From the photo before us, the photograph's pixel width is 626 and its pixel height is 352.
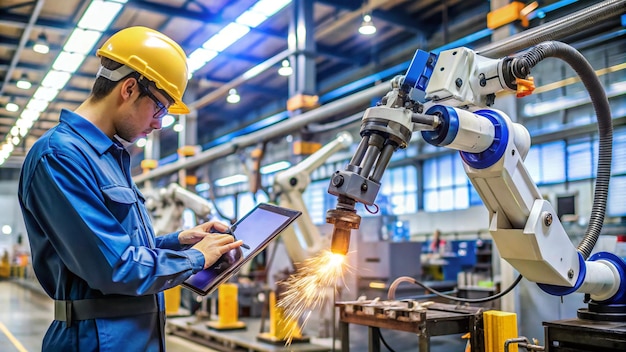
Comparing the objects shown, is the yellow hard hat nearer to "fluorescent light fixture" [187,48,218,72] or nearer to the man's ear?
the man's ear

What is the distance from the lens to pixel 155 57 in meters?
2.02

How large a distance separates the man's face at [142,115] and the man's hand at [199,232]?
459mm

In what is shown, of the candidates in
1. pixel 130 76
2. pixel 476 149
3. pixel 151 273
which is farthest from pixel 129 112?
pixel 476 149

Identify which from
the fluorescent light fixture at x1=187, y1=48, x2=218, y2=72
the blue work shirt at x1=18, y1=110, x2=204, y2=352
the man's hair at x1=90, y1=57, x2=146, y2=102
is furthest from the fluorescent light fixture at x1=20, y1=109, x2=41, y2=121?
the blue work shirt at x1=18, y1=110, x2=204, y2=352

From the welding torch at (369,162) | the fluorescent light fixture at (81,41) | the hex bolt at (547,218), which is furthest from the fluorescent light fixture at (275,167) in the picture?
the welding torch at (369,162)

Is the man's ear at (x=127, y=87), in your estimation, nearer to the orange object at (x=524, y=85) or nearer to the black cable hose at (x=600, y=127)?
the orange object at (x=524, y=85)

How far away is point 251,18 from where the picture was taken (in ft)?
29.8

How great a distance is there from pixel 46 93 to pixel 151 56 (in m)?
12.5

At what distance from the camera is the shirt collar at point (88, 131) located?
71.5 inches

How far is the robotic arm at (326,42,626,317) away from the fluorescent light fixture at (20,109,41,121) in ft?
49.3

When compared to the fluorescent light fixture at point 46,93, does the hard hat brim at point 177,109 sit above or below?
below

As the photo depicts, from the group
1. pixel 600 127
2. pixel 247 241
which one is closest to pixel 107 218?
pixel 247 241

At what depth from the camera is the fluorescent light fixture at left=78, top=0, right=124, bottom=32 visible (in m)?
8.15

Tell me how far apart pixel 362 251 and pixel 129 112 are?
6.50 meters
